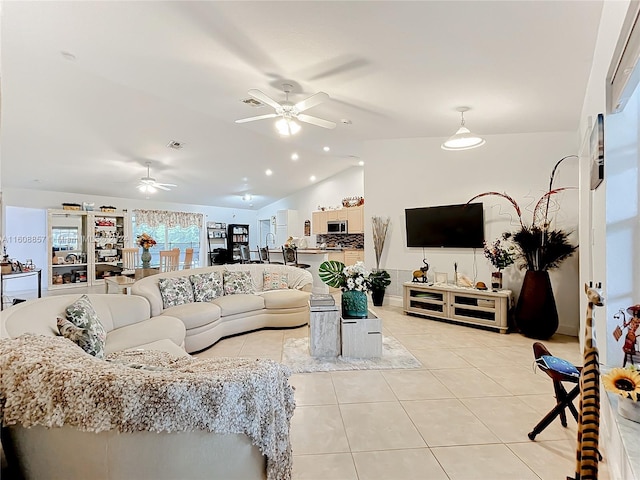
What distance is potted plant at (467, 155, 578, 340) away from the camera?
3891 mm

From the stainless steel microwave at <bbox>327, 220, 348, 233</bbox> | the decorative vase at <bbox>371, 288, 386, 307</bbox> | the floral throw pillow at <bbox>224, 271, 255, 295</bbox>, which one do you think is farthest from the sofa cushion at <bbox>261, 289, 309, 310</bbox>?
the stainless steel microwave at <bbox>327, 220, 348, 233</bbox>

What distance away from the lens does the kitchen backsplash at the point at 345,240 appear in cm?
862

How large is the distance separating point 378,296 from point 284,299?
2.00 m

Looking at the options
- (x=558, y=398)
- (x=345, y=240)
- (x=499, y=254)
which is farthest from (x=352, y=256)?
(x=558, y=398)

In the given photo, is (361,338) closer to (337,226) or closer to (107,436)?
(107,436)

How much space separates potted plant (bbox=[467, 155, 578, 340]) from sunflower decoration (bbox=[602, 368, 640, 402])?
2810 mm

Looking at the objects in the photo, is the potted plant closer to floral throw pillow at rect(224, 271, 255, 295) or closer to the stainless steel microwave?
floral throw pillow at rect(224, 271, 255, 295)

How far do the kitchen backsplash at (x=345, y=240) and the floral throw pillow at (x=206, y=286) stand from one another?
15.6 feet

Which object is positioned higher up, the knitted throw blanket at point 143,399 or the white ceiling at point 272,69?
the white ceiling at point 272,69

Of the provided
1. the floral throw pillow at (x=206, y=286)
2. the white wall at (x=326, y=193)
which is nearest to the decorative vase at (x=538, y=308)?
the floral throw pillow at (x=206, y=286)

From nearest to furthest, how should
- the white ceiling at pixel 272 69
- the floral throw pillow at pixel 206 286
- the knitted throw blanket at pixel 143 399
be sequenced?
the knitted throw blanket at pixel 143 399 → the white ceiling at pixel 272 69 → the floral throw pillow at pixel 206 286

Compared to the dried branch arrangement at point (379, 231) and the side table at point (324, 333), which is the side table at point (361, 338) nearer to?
the side table at point (324, 333)

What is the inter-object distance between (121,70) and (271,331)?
11.6 feet

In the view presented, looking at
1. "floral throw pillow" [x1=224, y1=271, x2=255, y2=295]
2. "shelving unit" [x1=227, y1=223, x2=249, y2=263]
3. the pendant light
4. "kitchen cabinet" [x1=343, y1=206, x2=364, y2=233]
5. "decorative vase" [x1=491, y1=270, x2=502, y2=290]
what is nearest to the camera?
the pendant light
